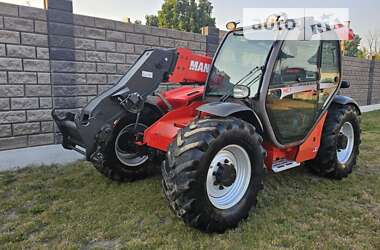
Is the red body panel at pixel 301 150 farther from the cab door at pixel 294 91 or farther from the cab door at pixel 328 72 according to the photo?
the cab door at pixel 328 72

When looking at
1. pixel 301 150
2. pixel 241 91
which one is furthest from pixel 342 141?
pixel 241 91

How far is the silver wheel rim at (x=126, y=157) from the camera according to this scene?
367cm

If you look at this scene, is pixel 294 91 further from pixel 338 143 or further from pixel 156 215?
pixel 156 215

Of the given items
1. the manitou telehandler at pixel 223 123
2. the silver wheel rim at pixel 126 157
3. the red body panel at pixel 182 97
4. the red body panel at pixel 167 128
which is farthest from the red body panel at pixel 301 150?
the silver wheel rim at pixel 126 157

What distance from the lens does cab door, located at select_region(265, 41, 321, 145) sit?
3299 mm

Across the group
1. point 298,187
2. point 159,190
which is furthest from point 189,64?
point 298,187

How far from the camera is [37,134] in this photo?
195 inches

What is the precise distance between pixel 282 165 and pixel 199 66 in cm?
150

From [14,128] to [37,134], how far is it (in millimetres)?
357

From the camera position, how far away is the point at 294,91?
11.5 feet

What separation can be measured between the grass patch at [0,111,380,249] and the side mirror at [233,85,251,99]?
3.89 ft

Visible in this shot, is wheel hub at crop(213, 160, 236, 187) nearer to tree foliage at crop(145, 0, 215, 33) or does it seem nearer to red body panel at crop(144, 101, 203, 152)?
red body panel at crop(144, 101, 203, 152)

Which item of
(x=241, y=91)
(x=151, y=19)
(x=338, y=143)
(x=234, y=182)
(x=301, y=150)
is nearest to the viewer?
(x=234, y=182)

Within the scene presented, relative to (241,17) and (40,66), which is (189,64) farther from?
(40,66)
